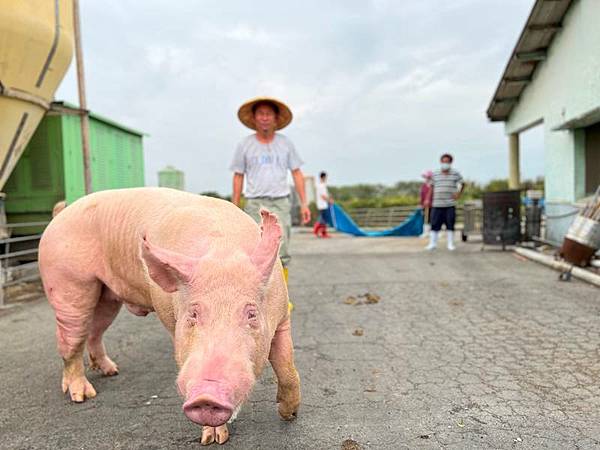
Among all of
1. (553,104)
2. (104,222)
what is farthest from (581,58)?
(104,222)

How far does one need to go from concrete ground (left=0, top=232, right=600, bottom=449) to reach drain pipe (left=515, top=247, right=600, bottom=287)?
0.26 m

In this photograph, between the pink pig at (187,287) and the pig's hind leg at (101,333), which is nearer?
the pink pig at (187,287)

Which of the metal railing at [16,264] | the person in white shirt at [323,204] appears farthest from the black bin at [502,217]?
the metal railing at [16,264]

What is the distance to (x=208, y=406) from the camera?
64.7 inches

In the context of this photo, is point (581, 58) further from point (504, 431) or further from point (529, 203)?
point (504, 431)

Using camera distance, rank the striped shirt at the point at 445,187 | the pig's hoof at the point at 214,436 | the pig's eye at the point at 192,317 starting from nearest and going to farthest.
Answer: the pig's eye at the point at 192,317 < the pig's hoof at the point at 214,436 < the striped shirt at the point at 445,187

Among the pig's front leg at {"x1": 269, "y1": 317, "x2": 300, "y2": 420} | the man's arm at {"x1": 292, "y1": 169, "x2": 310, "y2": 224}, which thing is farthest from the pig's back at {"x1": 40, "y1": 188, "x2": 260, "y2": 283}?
the man's arm at {"x1": 292, "y1": 169, "x2": 310, "y2": 224}

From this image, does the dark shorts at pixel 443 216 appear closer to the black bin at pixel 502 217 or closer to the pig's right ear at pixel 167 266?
the black bin at pixel 502 217

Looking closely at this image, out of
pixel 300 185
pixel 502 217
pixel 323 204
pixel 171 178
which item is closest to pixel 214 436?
pixel 300 185

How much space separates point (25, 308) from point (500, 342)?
17.8 feet

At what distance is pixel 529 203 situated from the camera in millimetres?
10016

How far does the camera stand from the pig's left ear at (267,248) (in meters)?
2.00

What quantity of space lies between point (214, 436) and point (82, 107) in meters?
6.61

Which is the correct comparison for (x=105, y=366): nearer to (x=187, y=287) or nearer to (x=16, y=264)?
(x=187, y=287)
